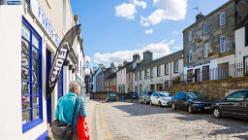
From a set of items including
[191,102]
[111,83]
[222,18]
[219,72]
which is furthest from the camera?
[111,83]

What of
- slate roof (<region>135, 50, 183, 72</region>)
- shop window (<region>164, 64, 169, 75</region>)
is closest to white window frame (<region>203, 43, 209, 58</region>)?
slate roof (<region>135, 50, 183, 72</region>)

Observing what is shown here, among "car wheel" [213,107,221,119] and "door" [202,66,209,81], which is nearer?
"car wheel" [213,107,221,119]

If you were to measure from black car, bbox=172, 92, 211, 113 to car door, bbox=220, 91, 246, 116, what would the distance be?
13.6 ft

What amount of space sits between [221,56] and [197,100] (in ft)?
32.1

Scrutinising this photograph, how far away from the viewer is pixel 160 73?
49.6m

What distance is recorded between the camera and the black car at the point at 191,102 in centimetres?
2081

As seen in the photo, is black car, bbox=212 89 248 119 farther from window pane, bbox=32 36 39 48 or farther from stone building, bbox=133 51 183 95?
stone building, bbox=133 51 183 95

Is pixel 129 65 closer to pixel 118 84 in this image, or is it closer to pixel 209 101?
pixel 118 84

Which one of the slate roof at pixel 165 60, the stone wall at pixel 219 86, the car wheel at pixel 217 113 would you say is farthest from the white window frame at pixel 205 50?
the car wheel at pixel 217 113

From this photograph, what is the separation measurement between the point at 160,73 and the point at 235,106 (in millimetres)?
34140

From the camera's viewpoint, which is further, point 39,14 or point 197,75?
point 197,75

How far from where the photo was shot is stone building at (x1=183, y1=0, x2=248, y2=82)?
27.4 metres

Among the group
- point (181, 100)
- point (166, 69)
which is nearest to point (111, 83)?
point (166, 69)

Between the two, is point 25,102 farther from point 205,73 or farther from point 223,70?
point 205,73
